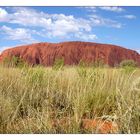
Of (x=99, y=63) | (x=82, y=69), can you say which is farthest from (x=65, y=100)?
(x=99, y=63)

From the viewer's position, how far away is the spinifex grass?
3686 millimetres

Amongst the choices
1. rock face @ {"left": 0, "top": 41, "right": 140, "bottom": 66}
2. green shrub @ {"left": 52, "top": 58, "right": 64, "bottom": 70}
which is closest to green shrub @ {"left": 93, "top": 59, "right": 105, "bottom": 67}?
rock face @ {"left": 0, "top": 41, "right": 140, "bottom": 66}

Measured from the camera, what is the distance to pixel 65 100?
4555 mm

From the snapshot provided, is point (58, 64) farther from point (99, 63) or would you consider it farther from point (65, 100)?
point (65, 100)

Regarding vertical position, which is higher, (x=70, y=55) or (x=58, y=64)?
(x=70, y=55)

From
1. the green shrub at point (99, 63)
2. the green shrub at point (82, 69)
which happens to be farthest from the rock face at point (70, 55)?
the green shrub at point (82, 69)

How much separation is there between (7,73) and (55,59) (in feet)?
2.33

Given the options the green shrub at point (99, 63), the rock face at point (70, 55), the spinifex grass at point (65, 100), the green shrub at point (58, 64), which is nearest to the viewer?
the spinifex grass at point (65, 100)

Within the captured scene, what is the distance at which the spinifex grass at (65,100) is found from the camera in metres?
3.69

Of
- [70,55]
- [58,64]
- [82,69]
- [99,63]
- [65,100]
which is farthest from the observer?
[70,55]

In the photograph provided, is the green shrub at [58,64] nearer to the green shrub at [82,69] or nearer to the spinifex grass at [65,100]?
the spinifex grass at [65,100]

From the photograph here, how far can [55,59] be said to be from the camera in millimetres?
6020
